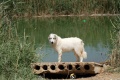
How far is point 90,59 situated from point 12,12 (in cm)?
338

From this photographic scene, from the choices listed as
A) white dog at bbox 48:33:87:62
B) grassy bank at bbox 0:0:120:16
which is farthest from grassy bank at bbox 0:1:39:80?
grassy bank at bbox 0:0:120:16

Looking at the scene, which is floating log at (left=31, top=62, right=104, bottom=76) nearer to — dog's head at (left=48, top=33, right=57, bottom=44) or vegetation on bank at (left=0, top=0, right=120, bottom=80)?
vegetation on bank at (left=0, top=0, right=120, bottom=80)

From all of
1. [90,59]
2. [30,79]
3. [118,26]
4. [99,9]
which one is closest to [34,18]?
[99,9]

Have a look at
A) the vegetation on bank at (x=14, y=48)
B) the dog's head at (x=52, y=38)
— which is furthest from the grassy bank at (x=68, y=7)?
the dog's head at (x=52, y=38)

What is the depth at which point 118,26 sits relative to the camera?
10.3 meters

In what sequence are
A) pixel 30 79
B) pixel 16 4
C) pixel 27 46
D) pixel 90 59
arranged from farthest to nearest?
pixel 90 59, pixel 16 4, pixel 27 46, pixel 30 79

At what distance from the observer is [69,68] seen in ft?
30.6

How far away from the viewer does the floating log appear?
922cm

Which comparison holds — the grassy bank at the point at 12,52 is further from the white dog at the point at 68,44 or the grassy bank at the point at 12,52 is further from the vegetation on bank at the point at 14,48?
the white dog at the point at 68,44

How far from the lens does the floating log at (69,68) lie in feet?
30.2

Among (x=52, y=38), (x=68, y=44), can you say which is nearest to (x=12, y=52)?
(x=52, y=38)

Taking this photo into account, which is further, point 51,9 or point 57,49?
point 51,9

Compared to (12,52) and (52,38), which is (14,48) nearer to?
(12,52)

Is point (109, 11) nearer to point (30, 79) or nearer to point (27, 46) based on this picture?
point (27, 46)
